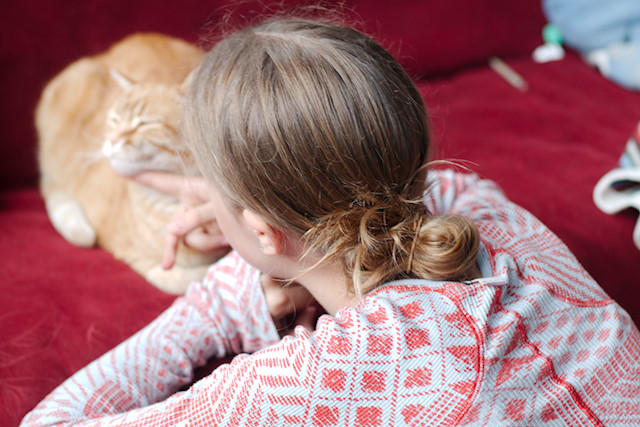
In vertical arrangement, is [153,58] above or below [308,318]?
above

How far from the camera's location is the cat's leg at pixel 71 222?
1.33 m

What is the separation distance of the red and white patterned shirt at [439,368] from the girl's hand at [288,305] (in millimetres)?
205

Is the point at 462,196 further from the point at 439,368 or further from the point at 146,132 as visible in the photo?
the point at 146,132

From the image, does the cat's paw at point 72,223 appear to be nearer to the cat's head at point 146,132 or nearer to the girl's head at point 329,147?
the cat's head at point 146,132

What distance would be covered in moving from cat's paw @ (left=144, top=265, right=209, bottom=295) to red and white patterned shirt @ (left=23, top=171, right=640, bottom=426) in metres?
0.32

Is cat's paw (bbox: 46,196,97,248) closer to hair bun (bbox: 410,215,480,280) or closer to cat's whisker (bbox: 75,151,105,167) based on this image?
cat's whisker (bbox: 75,151,105,167)

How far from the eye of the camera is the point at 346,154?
693 millimetres

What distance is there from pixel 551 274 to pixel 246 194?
0.42 meters

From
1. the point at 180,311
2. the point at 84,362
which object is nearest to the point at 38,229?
the point at 84,362

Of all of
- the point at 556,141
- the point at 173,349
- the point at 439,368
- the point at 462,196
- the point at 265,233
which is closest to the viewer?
the point at 439,368

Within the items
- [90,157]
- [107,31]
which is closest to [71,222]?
[90,157]

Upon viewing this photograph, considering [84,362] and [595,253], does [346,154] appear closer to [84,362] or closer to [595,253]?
[84,362]

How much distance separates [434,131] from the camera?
133cm

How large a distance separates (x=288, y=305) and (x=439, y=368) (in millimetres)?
355
